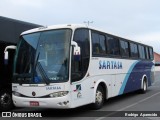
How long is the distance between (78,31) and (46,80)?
198 centimetres

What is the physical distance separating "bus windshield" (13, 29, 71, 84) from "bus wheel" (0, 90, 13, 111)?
1.25 metres

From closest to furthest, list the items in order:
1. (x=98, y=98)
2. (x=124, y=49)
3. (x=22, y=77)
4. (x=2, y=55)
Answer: (x=22, y=77)
(x=2, y=55)
(x=98, y=98)
(x=124, y=49)

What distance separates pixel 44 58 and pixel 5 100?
2.64m

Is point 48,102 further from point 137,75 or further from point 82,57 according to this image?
point 137,75

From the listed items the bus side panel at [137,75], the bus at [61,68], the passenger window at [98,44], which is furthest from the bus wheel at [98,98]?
the bus side panel at [137,75]

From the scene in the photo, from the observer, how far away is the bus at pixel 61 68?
9703 mm

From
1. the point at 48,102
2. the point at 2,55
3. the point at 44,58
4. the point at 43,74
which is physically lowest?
the point at 48,102

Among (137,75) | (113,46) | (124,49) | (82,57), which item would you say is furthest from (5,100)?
(137,75)

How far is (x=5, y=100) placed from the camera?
1155cm

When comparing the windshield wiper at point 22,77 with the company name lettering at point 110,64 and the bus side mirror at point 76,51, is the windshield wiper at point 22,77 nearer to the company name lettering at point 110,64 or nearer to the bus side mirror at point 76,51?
the bus side mirror at point 76,51

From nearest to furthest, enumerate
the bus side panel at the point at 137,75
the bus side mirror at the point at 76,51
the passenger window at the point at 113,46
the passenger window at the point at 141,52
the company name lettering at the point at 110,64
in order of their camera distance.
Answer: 1. the bus side mirror at the point at 76,51
2. the company name lettering at the point at 110,64
3. the passenger window at the point at 113,46
4. the bus side panel at the point at 137,75
5. the passenger window at the point at 141,52

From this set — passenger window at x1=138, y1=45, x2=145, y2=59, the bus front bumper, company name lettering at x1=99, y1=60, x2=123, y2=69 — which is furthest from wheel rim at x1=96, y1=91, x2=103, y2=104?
passenger window at x1=138, y1=45, x2=145, y2=59

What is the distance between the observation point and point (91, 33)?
1148 cm

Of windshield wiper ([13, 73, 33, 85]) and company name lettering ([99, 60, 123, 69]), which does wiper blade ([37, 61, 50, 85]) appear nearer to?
windshield wiper ([13, 73, 33, 85])
